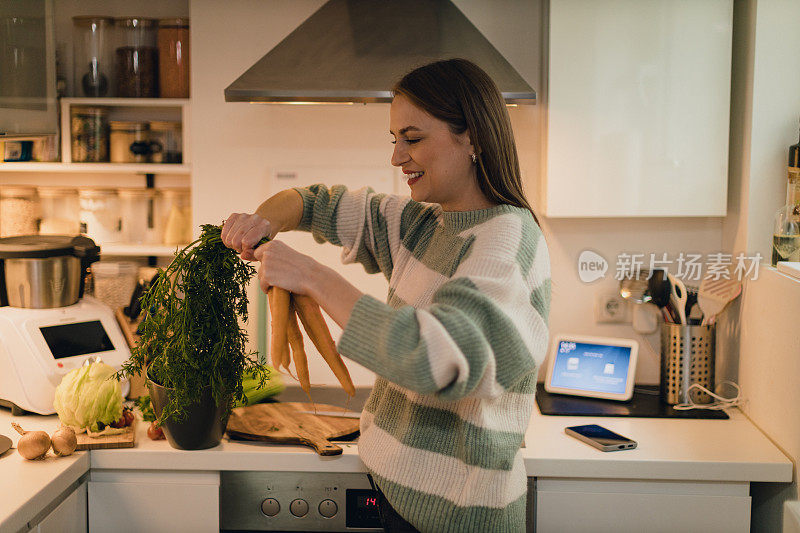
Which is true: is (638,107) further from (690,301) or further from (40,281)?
(40,281)

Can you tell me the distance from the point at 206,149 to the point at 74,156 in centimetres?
38

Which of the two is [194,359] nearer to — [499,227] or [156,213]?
[499,227]

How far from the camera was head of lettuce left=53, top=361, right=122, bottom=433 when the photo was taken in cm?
170

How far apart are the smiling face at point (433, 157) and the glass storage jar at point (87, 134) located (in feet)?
4.12

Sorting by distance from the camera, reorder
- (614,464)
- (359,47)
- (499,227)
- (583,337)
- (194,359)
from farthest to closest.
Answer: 1. (583,337)
2. (359,47)
3. (614,464)
4. (194,359)
5. (499,227)

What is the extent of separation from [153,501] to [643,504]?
3.40ft

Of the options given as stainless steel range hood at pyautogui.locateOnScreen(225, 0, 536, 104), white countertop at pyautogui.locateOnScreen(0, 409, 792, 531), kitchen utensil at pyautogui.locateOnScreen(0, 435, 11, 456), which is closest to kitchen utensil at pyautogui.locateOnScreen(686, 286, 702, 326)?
white countertop at pyautogui.locateOnScreen(0, 409, 792, 531)

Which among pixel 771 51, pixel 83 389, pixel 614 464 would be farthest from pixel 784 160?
pixel 83 389

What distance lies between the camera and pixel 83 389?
1.71 metres

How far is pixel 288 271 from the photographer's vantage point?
1.19 m

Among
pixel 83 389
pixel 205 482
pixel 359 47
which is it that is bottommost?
pixel 205 482

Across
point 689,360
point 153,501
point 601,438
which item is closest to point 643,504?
point 601,438

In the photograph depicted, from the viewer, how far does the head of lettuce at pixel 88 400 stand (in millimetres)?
1700

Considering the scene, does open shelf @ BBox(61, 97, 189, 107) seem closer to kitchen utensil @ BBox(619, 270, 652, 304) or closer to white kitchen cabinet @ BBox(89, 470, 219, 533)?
white kitchen cabinet @ BBox(89, 470, 219, 533)
